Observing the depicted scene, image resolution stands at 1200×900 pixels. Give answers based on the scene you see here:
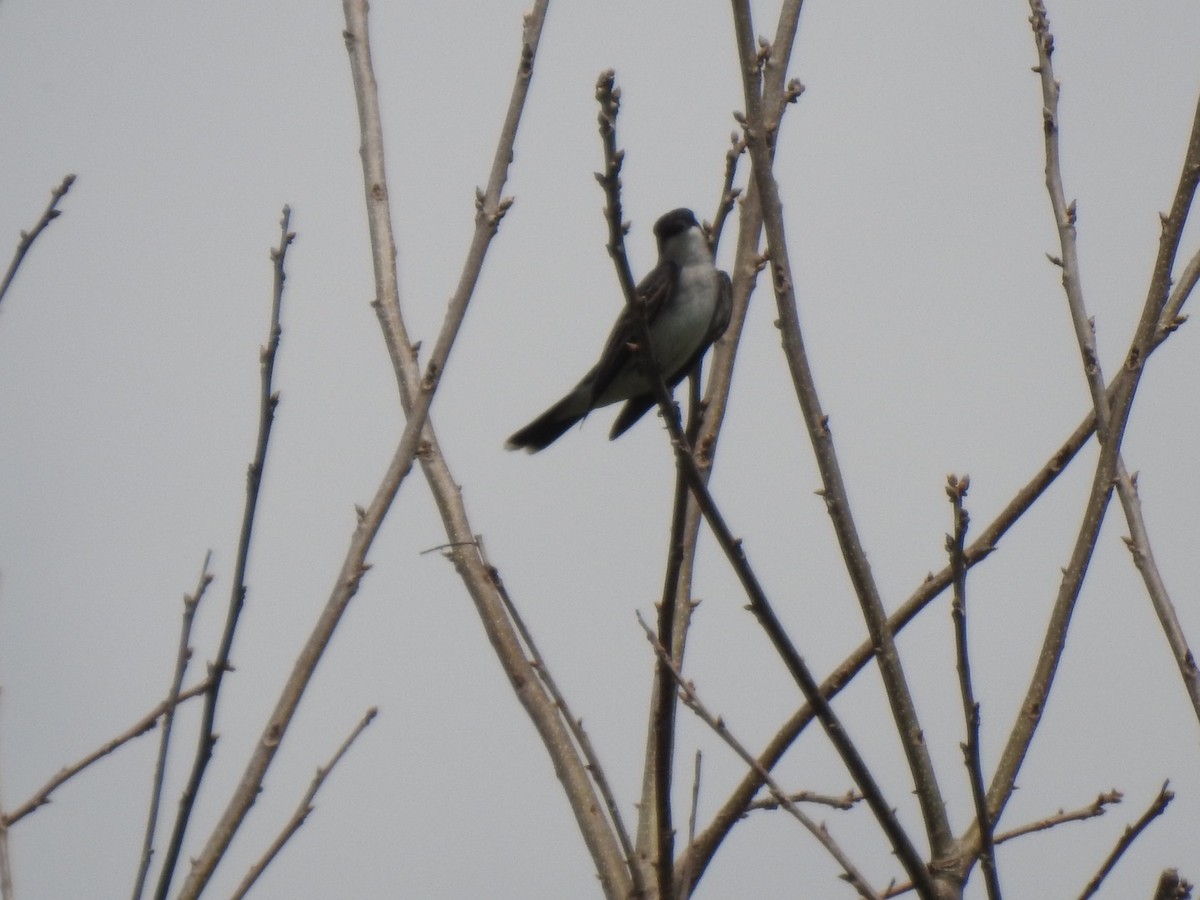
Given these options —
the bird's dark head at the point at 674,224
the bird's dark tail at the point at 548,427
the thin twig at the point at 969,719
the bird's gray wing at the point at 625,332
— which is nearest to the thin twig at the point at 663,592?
the thin twig at the point at 969,719

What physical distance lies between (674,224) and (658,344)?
37.7 inches

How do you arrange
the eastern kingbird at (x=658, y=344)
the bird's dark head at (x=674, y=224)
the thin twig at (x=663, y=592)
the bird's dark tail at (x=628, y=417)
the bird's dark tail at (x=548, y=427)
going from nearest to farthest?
the thin twig at (x=663, y=592) < the eastern kingbird at (x=658, y=344) < the bird's dark tail at (x=628, y=417) < the bird's dark tail at (x=548, y=427) < the bird's dark head at (x=674, y=224)

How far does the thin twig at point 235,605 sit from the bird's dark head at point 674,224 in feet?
13.6

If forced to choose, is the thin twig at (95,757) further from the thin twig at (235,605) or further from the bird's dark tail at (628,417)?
the bird's dark tail at (628,417)

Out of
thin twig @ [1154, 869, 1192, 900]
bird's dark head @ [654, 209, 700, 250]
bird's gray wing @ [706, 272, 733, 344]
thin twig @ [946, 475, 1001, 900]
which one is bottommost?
thin twig @ [1154, 869, 1192, 900]

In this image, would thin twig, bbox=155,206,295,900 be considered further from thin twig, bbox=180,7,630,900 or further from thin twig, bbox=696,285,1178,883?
thin twig, bbox=696,285,1178,883

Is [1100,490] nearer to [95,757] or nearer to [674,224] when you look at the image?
[95,757]

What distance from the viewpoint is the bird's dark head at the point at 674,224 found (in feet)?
21.7

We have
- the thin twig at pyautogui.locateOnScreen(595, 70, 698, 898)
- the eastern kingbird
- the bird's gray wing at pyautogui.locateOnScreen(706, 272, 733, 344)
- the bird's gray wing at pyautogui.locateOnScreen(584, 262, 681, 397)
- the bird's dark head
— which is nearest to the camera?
the thin twig at pyautogui.locateOnScreen(595, 70, 698, 898)

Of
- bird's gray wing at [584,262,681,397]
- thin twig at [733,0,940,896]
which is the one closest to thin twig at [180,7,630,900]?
thin twig at [733,0,940,896]

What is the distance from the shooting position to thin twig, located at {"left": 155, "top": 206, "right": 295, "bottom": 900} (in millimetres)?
2211

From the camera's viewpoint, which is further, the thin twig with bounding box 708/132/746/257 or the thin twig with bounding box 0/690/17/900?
the thin twig with bounding box 708/132/746/257

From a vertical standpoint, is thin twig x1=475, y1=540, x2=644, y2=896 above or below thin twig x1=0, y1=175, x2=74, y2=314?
below

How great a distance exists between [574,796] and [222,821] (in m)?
1.25
